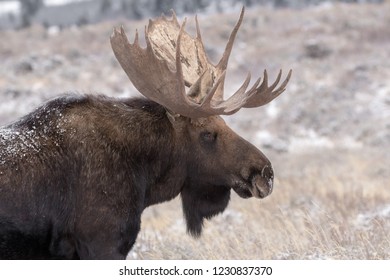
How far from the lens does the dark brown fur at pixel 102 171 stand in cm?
433

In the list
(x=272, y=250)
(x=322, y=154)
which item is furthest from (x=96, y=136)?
(x=322, y=154)

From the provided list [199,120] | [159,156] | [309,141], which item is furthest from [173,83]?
[309,141]

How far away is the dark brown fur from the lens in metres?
4.33

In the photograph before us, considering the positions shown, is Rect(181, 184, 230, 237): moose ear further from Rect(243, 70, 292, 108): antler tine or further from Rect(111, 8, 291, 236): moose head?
Rect(243, 70, 292, 108): antler tine

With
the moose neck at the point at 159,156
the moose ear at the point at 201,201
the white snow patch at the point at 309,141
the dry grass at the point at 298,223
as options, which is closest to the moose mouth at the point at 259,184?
the moose ear at the point at 201,201

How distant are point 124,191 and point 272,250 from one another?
2.22 metres

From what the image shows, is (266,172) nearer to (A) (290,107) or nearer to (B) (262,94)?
(B) (262,94)

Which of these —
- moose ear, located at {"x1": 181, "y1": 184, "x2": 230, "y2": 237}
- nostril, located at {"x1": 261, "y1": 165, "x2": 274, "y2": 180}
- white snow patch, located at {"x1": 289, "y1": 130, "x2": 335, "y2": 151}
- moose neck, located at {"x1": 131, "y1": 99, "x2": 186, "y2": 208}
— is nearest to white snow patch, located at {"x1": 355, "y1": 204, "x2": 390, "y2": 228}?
moose ear, located at {"x1": 181, "y1": 184, "x2": 230, "y2": 237}

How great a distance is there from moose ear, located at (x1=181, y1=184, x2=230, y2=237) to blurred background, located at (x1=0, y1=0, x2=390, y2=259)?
109 cm

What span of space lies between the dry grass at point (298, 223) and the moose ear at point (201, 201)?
3.45 ft

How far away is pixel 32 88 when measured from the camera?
2739 centimetres

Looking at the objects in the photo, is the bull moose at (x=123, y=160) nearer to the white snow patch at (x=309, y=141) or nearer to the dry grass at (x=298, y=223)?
the dry grass at (x=298, y=223)

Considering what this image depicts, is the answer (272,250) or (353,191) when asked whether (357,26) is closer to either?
(353,191)

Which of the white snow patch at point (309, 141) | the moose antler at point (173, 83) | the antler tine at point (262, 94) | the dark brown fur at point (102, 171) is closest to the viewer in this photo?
the dark brown fur at point (102, 171)
